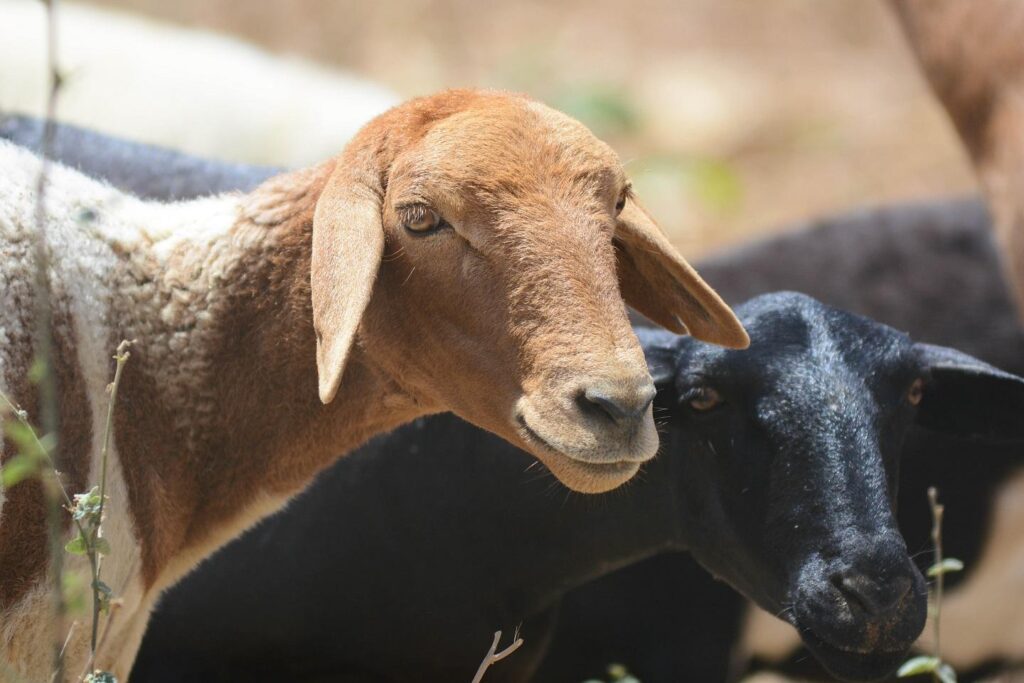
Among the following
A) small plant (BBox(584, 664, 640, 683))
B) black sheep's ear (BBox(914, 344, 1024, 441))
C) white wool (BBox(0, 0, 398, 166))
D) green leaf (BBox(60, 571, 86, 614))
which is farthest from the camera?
white wool (BBox(0, 0, 398, 166))

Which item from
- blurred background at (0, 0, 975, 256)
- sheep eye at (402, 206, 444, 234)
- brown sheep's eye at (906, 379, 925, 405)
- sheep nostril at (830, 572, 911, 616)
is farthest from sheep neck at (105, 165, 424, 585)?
blurred background at (0, 0, 975, 256)

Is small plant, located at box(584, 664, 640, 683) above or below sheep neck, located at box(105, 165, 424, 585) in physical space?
below

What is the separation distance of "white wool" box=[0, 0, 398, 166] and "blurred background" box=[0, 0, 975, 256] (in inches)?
3.8

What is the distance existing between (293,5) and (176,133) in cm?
711

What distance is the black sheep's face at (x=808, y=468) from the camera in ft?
12.9

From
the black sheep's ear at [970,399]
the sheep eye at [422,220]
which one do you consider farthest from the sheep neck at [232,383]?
the black sheep's ear at [970,399]

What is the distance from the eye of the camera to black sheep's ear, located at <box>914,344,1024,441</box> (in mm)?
4531

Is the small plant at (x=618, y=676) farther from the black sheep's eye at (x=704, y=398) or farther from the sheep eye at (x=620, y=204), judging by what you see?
the sheep eye at (x=620, y=204)

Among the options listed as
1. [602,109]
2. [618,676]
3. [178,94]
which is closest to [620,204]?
[618,676]

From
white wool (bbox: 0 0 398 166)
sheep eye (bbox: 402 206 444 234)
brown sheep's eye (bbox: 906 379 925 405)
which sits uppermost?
sheep eye (bbox: 402 206 444 234)

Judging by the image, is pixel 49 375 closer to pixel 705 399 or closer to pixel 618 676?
pixel 705 399

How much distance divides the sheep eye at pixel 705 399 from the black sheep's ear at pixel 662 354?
0.12 metres

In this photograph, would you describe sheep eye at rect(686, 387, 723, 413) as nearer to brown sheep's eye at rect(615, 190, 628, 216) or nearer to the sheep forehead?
brown sheep's eye at rect(615, 190, 628, 216)

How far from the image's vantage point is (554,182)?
360cm
